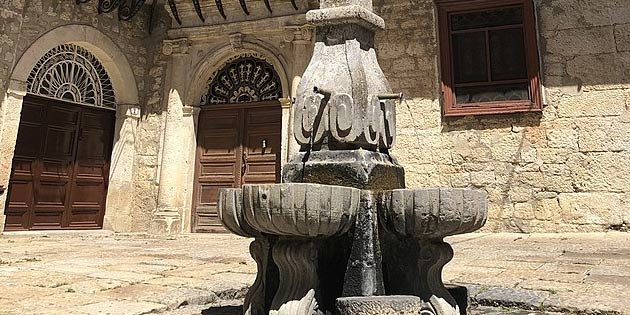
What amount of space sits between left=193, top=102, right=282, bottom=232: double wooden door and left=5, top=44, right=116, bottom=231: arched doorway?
→ 164cm

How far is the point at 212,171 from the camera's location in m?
8.08

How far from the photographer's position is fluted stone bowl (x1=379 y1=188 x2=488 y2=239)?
5.36 ft

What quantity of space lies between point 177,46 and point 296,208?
7.39 m

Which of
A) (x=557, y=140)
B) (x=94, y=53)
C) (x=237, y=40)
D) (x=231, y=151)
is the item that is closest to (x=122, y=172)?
(x=231, y=151)

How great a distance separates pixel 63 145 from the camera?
24.8 feet

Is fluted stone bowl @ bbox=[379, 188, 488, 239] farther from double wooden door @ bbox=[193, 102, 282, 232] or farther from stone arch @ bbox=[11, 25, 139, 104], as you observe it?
stone arch @ bbox=[11, 25, 139, 104]

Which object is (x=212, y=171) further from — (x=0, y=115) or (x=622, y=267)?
(x=622, y=267)

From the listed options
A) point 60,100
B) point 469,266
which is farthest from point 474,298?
point 60,100

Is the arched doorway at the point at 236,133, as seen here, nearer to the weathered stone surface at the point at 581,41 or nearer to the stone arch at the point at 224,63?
the stone arch at the point at 224,63

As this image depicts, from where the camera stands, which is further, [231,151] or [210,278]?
[231,151]

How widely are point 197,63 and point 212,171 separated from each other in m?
1.89

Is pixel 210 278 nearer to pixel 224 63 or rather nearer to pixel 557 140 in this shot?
pixel 557 140

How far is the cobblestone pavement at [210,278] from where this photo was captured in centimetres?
208

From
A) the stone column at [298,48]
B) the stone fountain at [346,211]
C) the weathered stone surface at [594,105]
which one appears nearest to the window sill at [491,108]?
the weathered stone surface at [594,105]
